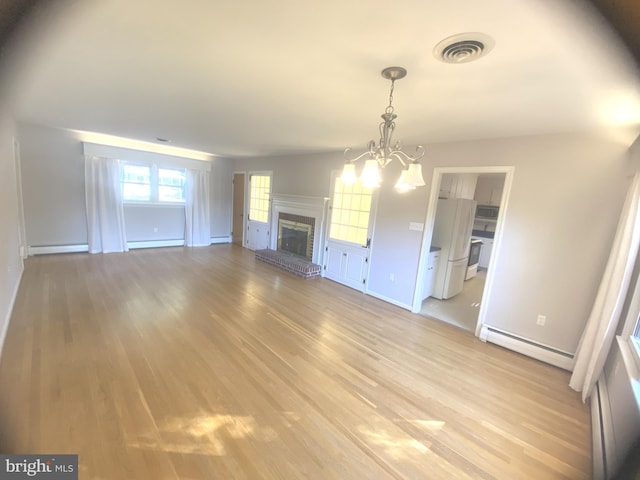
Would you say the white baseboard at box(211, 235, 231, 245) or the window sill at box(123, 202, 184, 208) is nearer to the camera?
the window sill at box(123, 202, 184, 208)

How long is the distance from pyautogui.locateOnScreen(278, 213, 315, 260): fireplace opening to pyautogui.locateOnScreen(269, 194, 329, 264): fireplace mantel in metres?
0.12

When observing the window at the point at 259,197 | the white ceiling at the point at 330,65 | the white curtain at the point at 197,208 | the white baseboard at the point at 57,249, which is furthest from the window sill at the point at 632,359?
the white baseboard at the point at 57,249

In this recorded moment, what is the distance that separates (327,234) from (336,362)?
9.47ft

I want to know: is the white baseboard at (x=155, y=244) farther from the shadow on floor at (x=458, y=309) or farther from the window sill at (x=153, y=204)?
the shadow on floor at (x=458, y=309)

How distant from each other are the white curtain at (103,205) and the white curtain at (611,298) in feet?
25.2

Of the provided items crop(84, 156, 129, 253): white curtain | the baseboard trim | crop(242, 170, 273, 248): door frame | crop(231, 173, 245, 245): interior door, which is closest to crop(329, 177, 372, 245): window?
crop(242, 170, 273, 248): door frame

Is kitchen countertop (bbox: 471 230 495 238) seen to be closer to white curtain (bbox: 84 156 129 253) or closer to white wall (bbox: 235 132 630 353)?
white wall (bbox: 235 132 630 353)

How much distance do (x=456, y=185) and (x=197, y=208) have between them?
606 cm

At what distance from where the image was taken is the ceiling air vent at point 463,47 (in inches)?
50.0

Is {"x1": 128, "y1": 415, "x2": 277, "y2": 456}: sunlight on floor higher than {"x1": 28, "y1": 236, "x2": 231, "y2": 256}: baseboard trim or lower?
lower

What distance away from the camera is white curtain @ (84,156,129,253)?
5.20 m

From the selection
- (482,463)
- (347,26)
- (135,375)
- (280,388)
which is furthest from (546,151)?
(135,375)

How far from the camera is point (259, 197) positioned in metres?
6.75

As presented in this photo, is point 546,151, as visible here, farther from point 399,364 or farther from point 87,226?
point 87,226
